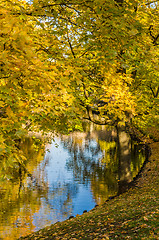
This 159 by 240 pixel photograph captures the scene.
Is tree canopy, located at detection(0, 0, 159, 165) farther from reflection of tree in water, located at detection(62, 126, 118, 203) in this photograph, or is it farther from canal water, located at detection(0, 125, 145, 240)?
reflection of tree in water, located at detection(62, 126, 118, 203)

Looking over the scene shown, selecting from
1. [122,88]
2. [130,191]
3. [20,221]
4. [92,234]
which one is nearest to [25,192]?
[20,221]

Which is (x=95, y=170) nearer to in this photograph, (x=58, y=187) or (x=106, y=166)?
(x=106, y=166)

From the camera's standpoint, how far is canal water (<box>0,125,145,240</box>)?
15.5 meters

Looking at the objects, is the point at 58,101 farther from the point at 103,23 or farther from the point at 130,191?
the point at 130,191

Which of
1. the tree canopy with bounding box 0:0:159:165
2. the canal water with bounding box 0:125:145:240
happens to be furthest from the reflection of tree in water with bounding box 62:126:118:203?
the tree canopy with bounding box 0:0:159:165

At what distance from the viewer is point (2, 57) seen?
15.3 ft

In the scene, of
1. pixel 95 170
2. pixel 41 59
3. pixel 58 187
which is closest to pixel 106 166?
pixel 95 170

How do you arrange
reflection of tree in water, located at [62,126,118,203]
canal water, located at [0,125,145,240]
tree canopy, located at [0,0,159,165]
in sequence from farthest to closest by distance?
reflection of tree in water, located at [62,126,118,203], canal water, located at [0,125,145,240], tree canopy, located at [0,0,159,165]

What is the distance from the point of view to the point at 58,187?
22.2 m

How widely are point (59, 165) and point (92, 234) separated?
22.5m

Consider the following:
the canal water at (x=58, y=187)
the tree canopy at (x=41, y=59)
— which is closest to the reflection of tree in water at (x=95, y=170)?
the canal water at (x=58, y=187)

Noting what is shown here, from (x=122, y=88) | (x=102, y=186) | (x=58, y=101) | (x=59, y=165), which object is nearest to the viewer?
(x=58, y=101)

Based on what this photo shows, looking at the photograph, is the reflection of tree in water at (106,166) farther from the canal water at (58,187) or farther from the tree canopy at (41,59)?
the tree canopy at (41,59)

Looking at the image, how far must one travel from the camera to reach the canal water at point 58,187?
1547 cm
